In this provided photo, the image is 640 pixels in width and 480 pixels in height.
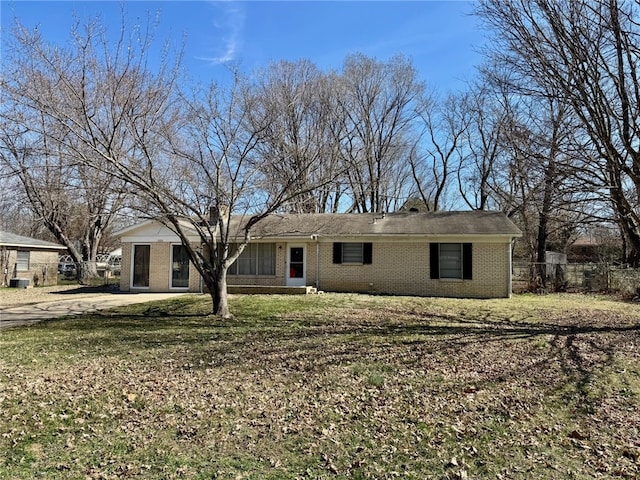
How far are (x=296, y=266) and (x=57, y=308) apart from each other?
9.00 m

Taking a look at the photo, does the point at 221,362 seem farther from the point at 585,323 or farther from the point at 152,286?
the point at 152,286

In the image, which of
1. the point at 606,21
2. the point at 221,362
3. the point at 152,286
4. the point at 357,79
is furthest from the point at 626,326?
the point at 357,79

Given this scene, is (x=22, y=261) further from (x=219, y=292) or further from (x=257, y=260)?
(x=219, y=292)

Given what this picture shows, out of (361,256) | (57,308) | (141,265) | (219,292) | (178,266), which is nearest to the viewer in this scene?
(219,292)

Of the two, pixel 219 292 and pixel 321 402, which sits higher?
pixel 219 292

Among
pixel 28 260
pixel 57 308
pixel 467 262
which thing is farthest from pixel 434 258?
pixel 28 260

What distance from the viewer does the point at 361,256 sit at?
1891cm

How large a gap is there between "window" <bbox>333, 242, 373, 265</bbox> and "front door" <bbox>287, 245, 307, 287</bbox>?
1401 millimetres

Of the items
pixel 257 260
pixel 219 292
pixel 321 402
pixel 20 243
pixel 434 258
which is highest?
pixel 20 243

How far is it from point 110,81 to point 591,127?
10.3 meters

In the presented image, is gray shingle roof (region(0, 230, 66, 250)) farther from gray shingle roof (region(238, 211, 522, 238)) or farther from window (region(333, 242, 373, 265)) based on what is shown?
window (region(333, 242, 373, 265))

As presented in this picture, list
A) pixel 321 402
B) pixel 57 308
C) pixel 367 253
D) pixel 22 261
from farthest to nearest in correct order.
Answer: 1. pixel 22 261
2. pixel 367 253
3. pixel 57 308
4. pixel 321 402

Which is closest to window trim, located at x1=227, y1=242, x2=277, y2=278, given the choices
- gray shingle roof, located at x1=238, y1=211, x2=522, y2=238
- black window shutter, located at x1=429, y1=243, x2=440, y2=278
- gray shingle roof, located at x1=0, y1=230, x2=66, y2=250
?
gray shingle roof, located at x1=238, y1=211, x2=522, y2=238

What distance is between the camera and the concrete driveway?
38.1 ft
